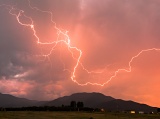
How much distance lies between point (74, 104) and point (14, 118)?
10694 centimetres

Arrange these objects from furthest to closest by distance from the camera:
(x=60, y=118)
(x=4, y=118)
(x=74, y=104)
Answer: (x=74, y=104)
(x=60, y=118)
(x=4, y=118)

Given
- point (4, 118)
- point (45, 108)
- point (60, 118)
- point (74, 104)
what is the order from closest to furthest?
point (4, 118), point (60, 118), point (45, 108), point (74, 104)

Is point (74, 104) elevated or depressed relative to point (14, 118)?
elevated

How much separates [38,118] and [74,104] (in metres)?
105

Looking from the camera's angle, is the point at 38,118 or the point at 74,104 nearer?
the point at 38,118

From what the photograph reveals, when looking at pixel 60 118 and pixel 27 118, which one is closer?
pixel 27 118

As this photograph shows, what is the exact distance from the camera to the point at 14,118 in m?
79.8

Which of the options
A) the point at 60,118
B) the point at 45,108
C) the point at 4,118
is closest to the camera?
the point at 4,118

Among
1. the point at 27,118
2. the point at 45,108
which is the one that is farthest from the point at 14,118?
the point at 45,108

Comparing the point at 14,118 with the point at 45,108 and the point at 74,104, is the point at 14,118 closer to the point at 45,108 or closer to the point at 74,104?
the point at 45,108

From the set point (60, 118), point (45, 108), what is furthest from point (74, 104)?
point (60, 118)

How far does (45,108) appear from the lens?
13950cm

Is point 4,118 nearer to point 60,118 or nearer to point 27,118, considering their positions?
point 27,118

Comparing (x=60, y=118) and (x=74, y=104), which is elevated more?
(x=74, y=104)
